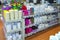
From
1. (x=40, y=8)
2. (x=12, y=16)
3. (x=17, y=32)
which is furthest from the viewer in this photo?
(x=40, y=8)

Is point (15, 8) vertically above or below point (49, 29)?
above

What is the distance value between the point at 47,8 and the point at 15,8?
166cm

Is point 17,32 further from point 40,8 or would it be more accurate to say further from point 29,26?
point 40,8

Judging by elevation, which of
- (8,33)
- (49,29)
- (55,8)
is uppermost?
(55,8)

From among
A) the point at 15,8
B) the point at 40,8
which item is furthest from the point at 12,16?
the point at 40,8

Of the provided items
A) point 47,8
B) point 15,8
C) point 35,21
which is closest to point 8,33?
point 15,8

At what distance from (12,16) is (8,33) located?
55cm

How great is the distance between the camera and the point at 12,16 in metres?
3.77

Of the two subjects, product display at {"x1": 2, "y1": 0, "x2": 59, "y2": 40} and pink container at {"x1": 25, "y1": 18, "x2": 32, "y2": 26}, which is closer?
product display at {"x1": 2, "y1": 0, "x2": 59, "y2": 40}

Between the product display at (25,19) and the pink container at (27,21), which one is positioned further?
the pink container at (27,21)

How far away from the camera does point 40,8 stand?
4.85 metres

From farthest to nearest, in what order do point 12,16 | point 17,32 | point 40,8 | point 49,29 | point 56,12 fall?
point 56,12 → point 49,29 → point 40,8 → point 17,32 → point 12,16

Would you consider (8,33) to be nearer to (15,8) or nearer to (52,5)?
(15,8)

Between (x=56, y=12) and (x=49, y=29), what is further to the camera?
(x=56, y=12)
